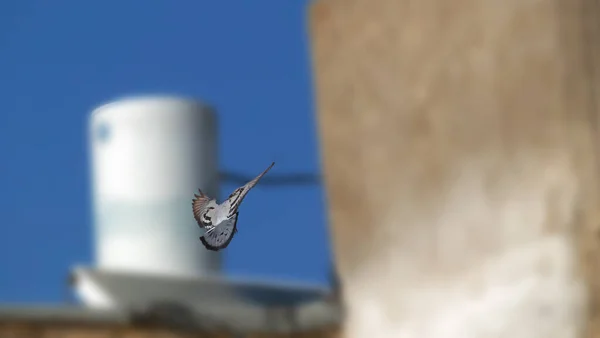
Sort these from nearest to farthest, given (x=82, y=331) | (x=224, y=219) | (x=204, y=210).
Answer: (x=224, y=219) < (x=204, y=210) < (x=82, y=331)

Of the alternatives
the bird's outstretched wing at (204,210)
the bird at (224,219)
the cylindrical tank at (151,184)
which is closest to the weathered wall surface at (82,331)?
the cylindrical tank at (151,184)

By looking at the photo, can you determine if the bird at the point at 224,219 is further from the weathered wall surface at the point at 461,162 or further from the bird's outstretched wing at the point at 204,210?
the weathered wall surface at the point at 461,162

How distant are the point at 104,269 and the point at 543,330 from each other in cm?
50

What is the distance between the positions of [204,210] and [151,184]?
24cm

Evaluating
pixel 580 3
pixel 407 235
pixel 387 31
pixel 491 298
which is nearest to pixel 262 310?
pixel 407 235

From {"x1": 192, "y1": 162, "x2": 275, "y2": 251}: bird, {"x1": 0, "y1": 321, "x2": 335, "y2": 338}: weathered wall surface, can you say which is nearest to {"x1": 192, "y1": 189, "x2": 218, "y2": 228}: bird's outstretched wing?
{"x1": 192, "y1": 162, "x2": 275, "y2": 251}: bird

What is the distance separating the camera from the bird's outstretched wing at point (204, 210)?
85cm

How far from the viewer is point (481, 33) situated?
3.76ft

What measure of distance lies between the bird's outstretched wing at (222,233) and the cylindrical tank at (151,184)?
285mm

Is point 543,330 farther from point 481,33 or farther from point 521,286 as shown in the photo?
point 481,33

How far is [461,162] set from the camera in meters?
1.17

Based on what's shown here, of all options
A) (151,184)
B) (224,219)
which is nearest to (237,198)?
(224,219)

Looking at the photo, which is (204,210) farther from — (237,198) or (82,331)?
(82,331)

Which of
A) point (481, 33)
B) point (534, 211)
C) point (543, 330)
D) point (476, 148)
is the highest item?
point (481, 33)
